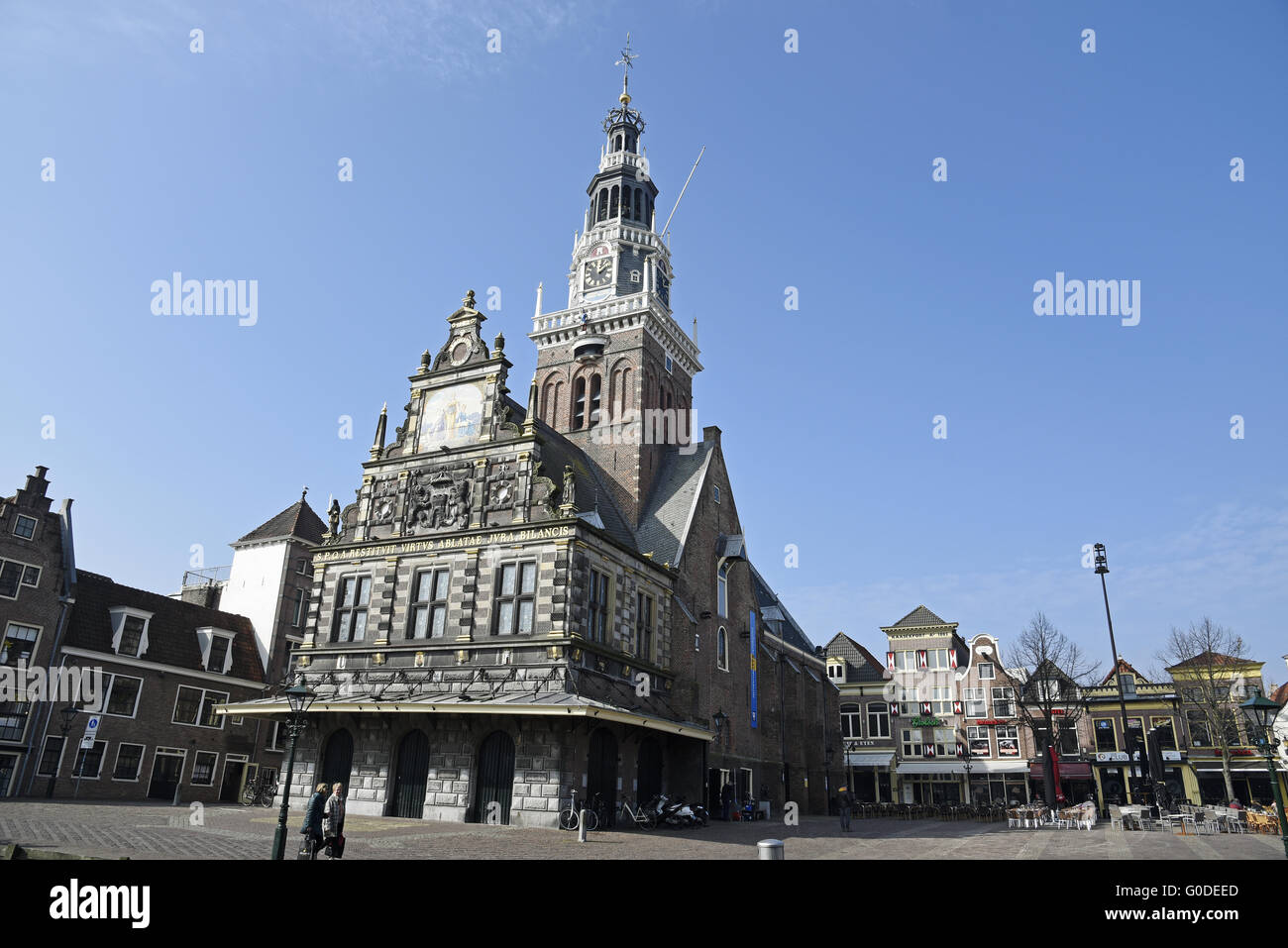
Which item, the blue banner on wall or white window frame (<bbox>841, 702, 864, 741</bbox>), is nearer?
the blue banner on wall

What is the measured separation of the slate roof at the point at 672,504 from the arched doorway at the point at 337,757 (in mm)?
14412

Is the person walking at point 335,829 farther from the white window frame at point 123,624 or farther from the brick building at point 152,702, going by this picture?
the white window frame at point 123,624

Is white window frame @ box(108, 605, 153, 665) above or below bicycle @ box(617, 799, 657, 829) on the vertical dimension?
above

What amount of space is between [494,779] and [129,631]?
22.1m

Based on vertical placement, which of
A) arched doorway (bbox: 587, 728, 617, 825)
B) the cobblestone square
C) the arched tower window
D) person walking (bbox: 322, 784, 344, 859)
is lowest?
the cobblestone square

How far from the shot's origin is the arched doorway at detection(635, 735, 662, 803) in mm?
30469

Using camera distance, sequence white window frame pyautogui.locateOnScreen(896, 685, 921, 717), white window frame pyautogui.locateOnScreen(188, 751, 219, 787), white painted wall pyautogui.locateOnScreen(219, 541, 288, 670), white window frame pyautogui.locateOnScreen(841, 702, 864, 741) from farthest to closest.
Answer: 1. white window frame pyautogui.locateOnScreen(841, 702, 864, 741)
2. white window frame pyautogui.locateOnScreen(896, 685, 921, 717)
3. white painted wall pyautogui.locateOnScreen(219, 541, 288, 670)
4. white window frame pyautogui.locateOnScreen(188, 751, 219, 787)

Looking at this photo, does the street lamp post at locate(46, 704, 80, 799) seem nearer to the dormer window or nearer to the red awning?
the dormer window

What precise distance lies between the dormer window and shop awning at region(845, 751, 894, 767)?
44.2m

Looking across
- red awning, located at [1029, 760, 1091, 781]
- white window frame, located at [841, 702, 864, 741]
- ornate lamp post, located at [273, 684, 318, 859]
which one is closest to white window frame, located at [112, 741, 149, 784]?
ornate lamp post, located at [273, 684, 318, 859]

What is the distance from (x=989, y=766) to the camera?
2165 inches

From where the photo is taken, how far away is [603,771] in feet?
91.9

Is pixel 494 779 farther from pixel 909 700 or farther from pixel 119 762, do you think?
pixel 909 700
